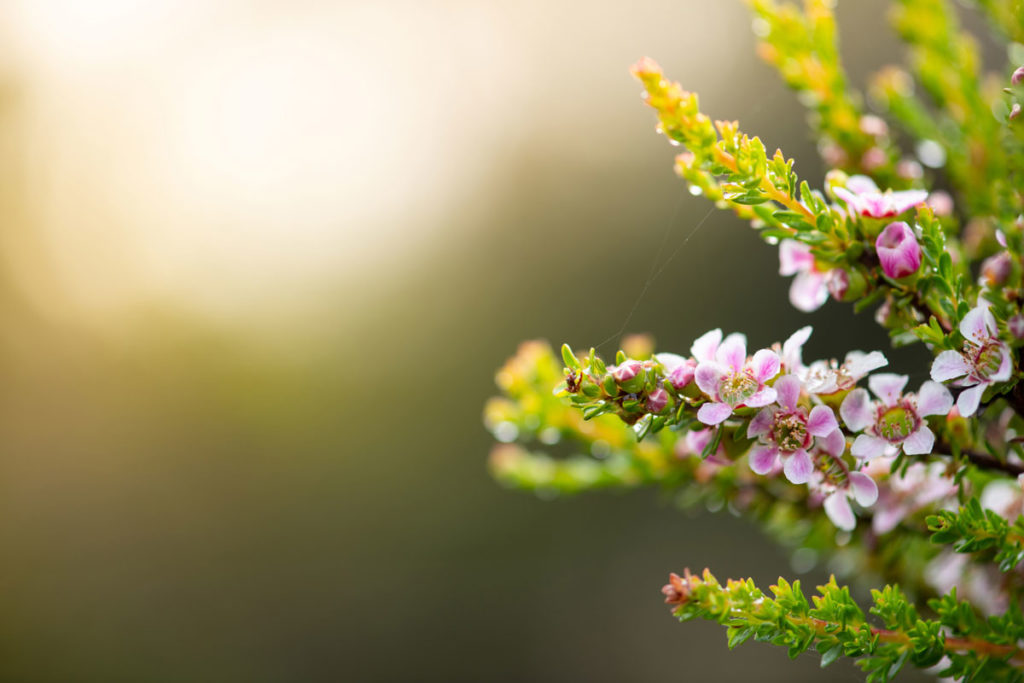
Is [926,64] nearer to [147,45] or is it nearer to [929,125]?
[929,125]

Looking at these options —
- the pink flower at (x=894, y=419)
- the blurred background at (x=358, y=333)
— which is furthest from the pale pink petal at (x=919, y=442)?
the blurred background at (x=358, y=333)

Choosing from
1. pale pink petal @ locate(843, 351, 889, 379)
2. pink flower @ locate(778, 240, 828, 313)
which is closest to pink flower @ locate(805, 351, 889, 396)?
pale pink petal @ locate(843, 351, 889, 379)

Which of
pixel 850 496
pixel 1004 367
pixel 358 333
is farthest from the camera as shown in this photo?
pixel 358 333

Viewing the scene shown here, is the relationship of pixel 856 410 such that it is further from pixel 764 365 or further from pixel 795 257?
pixel 795 257

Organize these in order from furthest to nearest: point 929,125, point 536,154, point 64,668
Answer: point 536,154 → point 64,668 → point 929,125

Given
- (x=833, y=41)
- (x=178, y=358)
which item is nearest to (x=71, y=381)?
(x=178, y=358)

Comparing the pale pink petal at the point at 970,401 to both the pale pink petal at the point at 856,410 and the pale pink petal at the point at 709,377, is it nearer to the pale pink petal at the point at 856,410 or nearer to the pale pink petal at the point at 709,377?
the pale pink petal at the point at 856,410

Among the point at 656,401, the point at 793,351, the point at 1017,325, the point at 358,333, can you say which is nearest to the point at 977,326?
the point at 1017,325
